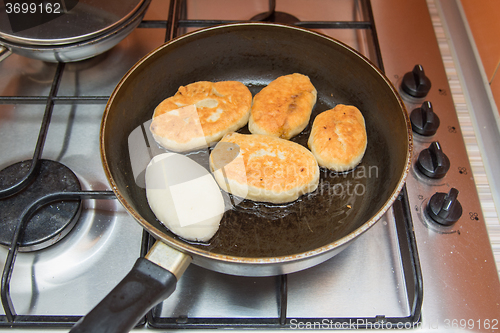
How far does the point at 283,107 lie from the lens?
0.97 meters

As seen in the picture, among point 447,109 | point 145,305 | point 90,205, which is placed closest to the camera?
point 145,305

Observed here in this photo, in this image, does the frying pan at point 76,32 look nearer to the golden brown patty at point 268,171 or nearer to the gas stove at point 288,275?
the gas stove at point 288,275

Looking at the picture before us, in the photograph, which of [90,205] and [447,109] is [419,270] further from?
[90,205]

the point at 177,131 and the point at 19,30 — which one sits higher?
the point at 19,30

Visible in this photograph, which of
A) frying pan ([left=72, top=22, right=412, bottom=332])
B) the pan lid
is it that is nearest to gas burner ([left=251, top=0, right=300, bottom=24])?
frying pan ([left=72, top=22, right=412, bottom=332])

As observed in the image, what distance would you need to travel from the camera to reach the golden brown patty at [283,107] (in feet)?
3.12

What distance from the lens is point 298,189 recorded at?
86 centimetres

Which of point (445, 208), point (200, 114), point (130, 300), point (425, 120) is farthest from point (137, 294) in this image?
point (425, 120)

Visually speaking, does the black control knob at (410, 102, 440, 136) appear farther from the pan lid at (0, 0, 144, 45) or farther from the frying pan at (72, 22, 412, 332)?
the pan lid at (0, 0, 144, 45)

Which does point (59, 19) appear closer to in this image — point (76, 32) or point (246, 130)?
point (76, 32)

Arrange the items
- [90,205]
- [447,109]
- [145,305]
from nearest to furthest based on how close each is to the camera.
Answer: [145,305]
[90,205]
[447,109]

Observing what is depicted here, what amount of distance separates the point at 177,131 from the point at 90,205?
268 millimetres

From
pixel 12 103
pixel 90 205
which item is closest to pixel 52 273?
pixel 90 205

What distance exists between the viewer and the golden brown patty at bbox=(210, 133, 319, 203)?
853 mm
